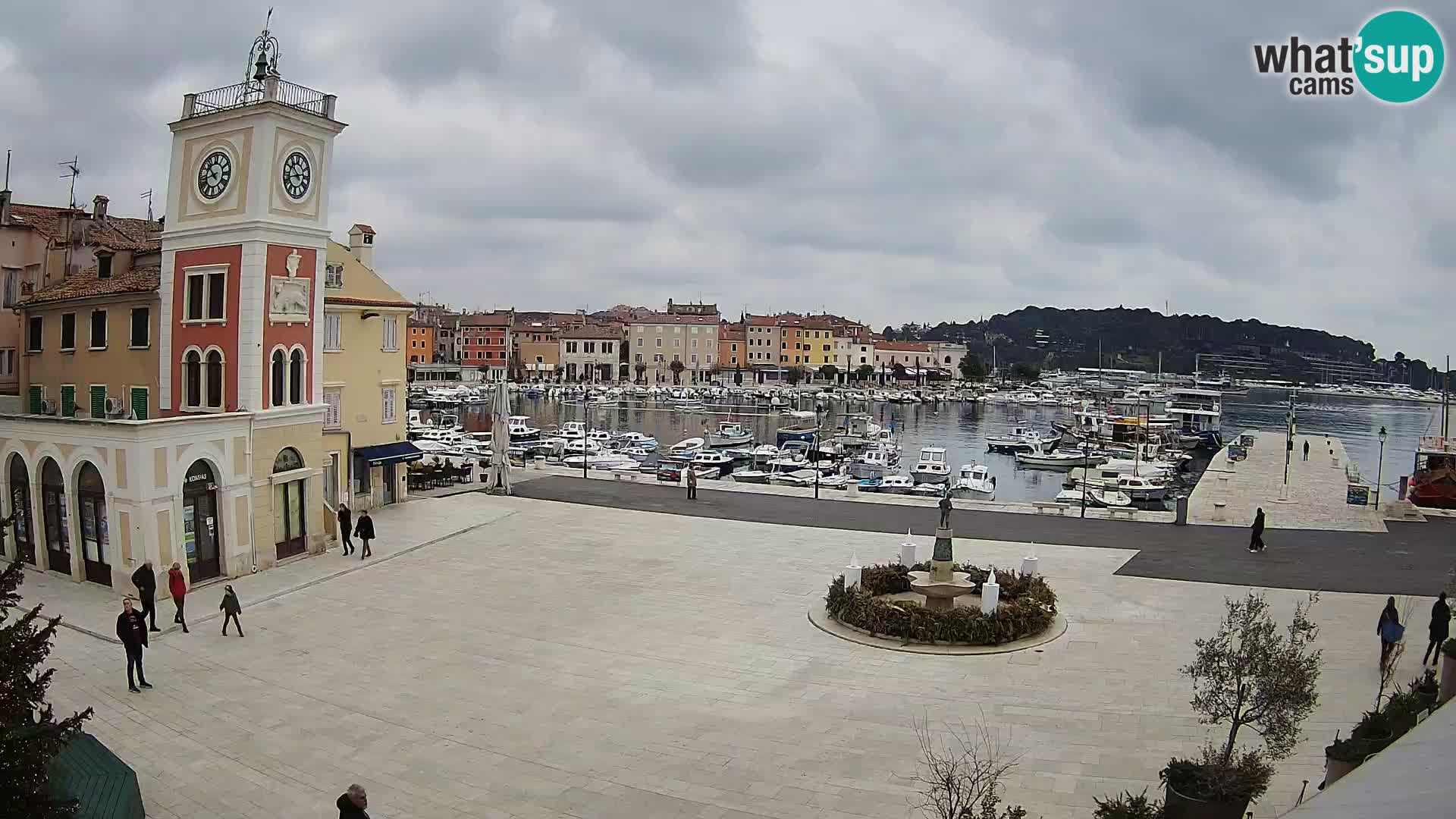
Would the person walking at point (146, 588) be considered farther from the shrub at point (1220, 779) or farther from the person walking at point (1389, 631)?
the person walking at point (1389, 631)

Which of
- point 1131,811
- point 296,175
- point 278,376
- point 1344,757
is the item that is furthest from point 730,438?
point 1131,811

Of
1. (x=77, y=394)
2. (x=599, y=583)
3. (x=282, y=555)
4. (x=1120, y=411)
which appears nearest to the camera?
(x=599, y=583)

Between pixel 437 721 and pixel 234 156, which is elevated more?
pixel 234 156

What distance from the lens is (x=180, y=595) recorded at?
1586 centimetres

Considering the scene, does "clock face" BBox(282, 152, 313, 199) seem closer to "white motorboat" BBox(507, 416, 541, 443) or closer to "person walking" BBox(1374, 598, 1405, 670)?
"person walking" BBox(1374, 598, 1405, 670)

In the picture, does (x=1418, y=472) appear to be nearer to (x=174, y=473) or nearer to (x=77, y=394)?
(x=174, y=473)

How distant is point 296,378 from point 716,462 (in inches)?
1359

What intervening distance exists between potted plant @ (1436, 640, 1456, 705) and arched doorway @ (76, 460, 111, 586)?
2159 centimetres

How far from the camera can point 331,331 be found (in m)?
26.9

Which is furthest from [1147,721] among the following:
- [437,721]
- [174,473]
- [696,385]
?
[696,385]

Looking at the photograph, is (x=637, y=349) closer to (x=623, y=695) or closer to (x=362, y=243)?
(x=362, y=243)

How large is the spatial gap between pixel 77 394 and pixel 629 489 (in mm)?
16205

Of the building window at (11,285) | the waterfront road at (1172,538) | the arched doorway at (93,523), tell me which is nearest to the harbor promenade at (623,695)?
the arched doorway at (93,523)

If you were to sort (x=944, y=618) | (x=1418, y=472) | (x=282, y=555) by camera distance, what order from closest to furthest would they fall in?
(x=944, y=618) < (x=282, y=555) < (x=1418, y=472)
